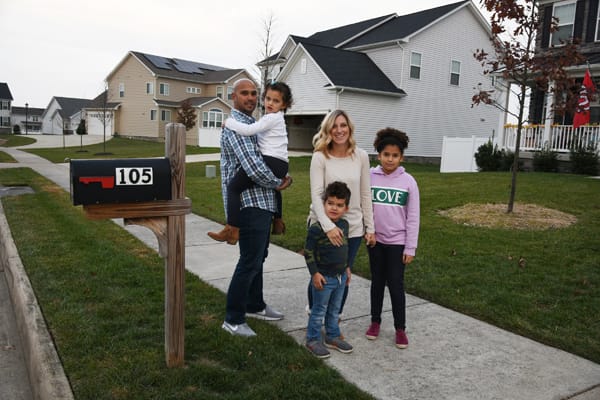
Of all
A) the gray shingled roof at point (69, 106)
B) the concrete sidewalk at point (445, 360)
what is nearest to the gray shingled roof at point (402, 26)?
the concrete sidewalk at point (445, 360)

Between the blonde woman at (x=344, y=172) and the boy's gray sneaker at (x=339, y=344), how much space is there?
1.84ft

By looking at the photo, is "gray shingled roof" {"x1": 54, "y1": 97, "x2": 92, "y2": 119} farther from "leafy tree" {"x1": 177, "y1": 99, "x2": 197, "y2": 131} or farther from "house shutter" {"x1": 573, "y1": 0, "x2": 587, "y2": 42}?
"house shutter" {"x1": 573, "y1": 0, "x2": 587, "y2": 42}

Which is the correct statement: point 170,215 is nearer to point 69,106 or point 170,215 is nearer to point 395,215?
point 395,215

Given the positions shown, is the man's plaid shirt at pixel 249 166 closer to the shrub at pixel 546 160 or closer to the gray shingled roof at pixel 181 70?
the shrub at pixel 546 160

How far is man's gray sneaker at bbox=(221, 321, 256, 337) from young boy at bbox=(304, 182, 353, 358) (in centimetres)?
44

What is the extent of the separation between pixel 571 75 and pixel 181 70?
131 ft

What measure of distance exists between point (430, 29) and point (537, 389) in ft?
84.0

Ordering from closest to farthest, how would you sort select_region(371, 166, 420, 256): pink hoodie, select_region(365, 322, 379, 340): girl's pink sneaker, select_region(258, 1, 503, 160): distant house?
select_region(371, 166, 420, 256): pink hoodie, select_region(365, 322, 379, 340): girl's pink sneaker, select_region(258, 1, 503, 160): distant house

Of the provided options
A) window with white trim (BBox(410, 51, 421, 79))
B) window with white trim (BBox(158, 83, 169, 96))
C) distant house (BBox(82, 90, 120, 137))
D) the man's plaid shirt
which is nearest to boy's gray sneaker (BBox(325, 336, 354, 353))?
the man's plaid shirt

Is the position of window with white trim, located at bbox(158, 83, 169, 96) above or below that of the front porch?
above

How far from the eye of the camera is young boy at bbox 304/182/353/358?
3.36m

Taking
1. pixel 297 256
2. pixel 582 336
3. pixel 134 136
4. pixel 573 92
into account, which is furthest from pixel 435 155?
pixel 134 136

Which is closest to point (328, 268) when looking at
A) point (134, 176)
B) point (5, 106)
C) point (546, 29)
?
point (134, 176)

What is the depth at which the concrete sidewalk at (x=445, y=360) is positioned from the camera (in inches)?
119
